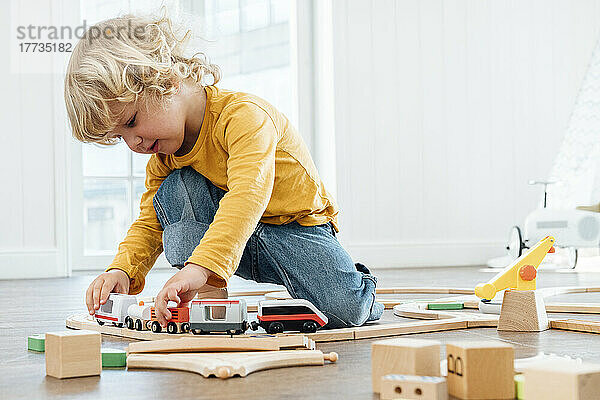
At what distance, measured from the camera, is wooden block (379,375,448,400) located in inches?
25.3

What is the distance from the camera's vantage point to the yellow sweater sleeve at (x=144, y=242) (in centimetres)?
127

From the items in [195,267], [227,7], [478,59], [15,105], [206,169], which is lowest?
[195,267]

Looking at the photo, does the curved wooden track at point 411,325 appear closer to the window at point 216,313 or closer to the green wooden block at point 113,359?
the window at point 216,313

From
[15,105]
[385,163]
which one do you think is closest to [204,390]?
[15,105]

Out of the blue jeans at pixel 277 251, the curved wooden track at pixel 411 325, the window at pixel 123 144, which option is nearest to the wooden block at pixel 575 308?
the curved wooden track at pixel 411 325

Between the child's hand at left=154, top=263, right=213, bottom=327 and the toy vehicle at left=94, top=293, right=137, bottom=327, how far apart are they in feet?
A: 0.49

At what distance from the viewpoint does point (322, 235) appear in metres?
1.31

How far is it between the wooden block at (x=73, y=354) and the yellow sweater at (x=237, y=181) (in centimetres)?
22

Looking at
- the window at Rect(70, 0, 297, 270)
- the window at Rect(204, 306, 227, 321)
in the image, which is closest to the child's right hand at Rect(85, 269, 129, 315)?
the window at Rect(204, 306, 227, 321)

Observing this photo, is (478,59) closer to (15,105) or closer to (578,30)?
(578,30)

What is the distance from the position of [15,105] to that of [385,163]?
61.5 inches

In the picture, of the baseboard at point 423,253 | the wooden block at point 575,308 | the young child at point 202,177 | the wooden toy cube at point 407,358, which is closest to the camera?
the wooden toy cube at point 407,358

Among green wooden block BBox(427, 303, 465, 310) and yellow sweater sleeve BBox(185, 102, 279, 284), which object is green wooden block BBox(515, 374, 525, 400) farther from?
green wooden block BBox(427, 303, 465, 310)

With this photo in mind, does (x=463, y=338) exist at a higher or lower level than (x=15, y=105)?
lower
